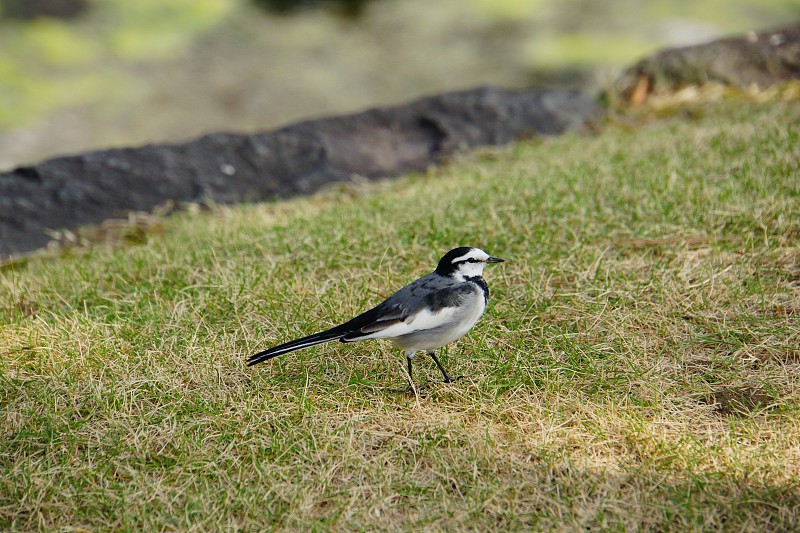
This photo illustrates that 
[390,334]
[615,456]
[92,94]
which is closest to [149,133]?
[92,94]

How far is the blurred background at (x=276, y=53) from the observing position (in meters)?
8.80

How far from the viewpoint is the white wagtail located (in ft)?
9.73

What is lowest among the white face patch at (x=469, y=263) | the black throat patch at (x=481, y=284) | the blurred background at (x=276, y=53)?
the blurred background at (x=276, y=53)

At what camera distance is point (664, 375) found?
320 centimetres

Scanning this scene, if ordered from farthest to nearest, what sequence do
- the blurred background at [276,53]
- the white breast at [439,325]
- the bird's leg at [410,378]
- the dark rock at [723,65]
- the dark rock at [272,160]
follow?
the blurred background at [276,53], the dark rock at [723,65], the dark rock at [272,160], the bird's leg at [410,378], the white breast at [439,325]

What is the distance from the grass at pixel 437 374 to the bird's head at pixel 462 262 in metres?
0.36

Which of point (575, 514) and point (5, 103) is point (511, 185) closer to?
point (575, 514)

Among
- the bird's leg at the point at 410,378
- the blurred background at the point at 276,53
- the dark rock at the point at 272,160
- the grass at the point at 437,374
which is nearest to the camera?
the grass at the point at 437,374

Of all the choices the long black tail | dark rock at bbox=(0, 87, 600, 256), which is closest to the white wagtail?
the long black tail

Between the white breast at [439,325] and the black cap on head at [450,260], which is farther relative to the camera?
the black cap on head at [450,260]

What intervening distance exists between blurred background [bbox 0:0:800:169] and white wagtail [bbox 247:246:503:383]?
5912 millimetres

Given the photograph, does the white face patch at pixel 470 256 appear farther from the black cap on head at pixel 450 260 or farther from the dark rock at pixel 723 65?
the dark rock at pixel 723 65

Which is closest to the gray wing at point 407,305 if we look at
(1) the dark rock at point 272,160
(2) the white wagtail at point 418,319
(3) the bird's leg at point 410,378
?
(2) the white wagtail at point 418,319

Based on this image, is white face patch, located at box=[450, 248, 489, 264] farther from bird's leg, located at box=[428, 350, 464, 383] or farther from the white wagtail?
bird's leg, located at box=[428, 350, 464, 383]
